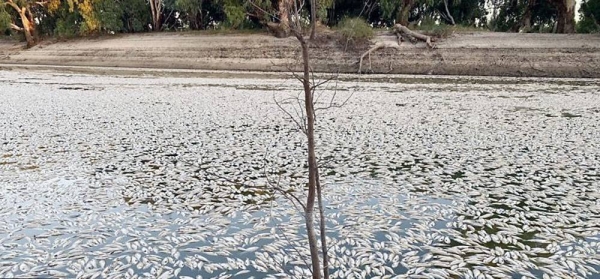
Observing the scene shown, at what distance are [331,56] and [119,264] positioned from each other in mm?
28172

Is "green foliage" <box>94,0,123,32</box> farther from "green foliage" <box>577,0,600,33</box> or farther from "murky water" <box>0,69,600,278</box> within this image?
"green foliage" <box>577,0,600,33</box>

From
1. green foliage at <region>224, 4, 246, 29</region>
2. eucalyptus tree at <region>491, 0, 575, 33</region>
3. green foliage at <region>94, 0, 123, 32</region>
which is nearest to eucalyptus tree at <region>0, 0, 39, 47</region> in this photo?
green foliage at <region>94, 0, 123, 32</region>

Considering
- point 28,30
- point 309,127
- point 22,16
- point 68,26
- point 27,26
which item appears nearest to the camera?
point 309,127

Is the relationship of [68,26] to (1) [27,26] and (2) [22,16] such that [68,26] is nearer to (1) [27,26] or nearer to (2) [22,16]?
(1) [27,26]

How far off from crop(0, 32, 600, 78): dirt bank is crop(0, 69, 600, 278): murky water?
1544 cm

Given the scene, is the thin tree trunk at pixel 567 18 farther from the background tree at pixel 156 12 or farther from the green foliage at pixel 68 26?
the green foliage at pixel 68 26

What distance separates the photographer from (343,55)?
31250 millimetres

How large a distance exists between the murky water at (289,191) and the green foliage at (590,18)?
26136mm

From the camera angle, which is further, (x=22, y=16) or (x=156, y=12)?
(x=156, y=12)

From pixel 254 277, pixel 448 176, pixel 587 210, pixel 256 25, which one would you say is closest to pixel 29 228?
pixel 254 277

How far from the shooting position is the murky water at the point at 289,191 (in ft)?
14.4

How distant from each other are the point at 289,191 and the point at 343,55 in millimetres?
25891

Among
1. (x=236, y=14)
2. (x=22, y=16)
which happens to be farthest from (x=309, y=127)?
(x=22, y=16)

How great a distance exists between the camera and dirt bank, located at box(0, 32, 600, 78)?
27.4 meters
